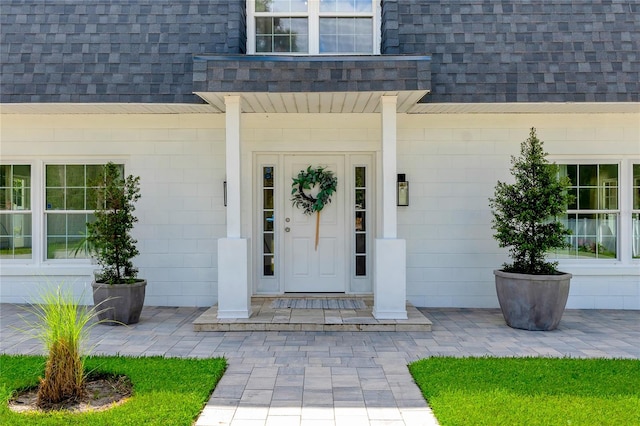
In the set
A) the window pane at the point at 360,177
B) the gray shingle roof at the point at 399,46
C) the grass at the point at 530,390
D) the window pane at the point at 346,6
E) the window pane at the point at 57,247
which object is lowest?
the grass at the point at 530,390

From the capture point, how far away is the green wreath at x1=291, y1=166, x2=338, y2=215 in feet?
22.6

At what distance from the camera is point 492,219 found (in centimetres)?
678

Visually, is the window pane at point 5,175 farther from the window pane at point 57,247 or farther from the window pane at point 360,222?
the window pane at point 360,222

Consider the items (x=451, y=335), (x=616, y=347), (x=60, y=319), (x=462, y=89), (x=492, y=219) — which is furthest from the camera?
(x=492, y=219)

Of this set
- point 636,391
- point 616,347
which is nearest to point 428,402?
point 636,391

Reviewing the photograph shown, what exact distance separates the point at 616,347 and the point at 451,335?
1650mm

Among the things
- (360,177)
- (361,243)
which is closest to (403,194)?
(360,177)

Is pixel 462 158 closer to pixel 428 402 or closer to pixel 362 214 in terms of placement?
pixel 362 214

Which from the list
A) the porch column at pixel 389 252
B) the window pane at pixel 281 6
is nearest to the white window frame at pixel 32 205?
the window pane at pixel 281 6

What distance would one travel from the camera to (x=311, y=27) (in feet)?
21.9

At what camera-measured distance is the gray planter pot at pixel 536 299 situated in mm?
5484

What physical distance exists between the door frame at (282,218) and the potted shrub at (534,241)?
1.91 metres

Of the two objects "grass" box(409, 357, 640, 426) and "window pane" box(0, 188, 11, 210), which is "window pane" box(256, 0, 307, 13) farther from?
"grass" box(409, 357, 640, 426)

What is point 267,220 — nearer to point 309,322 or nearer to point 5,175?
point 309,322
